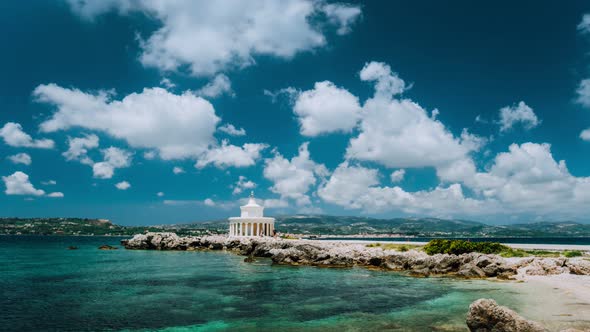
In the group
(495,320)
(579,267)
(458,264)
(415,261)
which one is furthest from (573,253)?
(495,320)

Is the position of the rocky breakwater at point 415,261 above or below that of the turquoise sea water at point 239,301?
above

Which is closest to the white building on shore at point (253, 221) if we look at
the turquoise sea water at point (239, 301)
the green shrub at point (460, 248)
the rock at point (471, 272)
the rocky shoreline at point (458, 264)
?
the rocky shoreline at point (458, 264)

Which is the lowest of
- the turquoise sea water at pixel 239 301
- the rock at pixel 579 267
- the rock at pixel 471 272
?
the turquoise sea water at pixel 239 301

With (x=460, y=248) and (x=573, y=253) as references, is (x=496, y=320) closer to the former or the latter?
(x=460, y=248)

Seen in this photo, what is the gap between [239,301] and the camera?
26.9 m

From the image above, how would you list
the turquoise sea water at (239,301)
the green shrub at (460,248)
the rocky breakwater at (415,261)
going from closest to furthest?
the turquoise sea water at (239,301), the rocky breakwater at (415,261), the green shrub at (460,248)

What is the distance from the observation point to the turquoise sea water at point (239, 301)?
20641mm

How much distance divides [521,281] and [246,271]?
2663 cm

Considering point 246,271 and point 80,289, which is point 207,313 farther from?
point 246,271

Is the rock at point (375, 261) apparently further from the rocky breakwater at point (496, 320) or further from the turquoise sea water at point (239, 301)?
the rocky breakwater at point (496, 320)

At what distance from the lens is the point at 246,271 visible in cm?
4434

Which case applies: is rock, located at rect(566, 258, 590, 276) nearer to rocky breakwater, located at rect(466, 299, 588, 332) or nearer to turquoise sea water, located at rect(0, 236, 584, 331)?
turquoise sea water, located at rect(0, 236, 584, 331)

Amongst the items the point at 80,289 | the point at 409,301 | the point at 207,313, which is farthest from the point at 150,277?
the point at 409,301

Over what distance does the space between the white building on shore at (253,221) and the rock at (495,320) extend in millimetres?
73392
